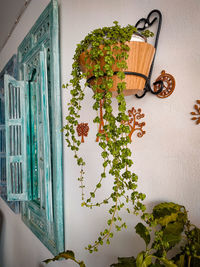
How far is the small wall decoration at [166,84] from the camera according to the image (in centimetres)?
84

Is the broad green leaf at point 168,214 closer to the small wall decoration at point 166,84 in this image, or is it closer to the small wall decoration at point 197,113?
the small wall decoration at point 197,113

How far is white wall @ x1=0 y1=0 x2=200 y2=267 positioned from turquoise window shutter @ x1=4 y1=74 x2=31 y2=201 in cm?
A: 70

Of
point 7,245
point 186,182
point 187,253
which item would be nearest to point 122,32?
point 186,182

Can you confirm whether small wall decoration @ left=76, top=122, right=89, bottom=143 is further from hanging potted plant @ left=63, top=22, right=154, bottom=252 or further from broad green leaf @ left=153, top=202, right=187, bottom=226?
broad green leaf @ left=153, top=202, right=187, bottom=226

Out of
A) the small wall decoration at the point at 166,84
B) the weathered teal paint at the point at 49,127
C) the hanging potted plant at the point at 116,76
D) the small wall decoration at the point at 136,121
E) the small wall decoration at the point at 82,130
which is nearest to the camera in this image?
the hanging potted plant at the point at 116,76

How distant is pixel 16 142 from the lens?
6.96 ft

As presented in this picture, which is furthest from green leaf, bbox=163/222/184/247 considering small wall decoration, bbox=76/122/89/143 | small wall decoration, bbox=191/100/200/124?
small wall decoration, bbox=76/122/89/143

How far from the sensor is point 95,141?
4.16 ft

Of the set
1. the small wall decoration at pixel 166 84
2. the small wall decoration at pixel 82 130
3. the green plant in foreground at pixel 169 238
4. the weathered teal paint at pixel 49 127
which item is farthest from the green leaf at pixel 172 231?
the weathered teal paint at pixel 49 127

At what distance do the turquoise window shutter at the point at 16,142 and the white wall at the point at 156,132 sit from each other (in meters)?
0.70

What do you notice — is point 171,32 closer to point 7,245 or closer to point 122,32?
point 122,32

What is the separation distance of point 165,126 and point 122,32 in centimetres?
38

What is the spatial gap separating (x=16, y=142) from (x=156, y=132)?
158 cm

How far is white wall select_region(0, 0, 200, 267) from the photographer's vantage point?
784 mm
